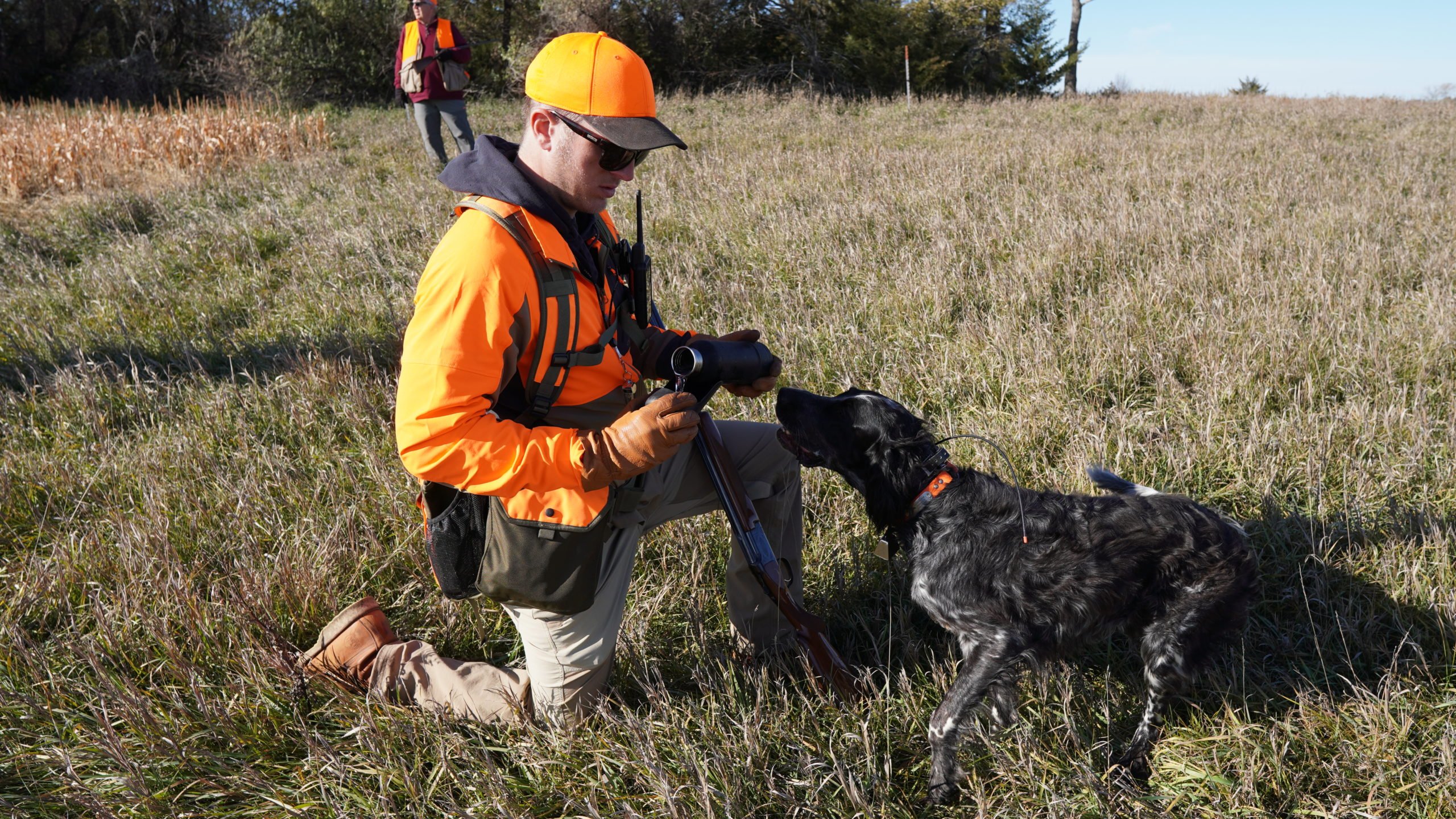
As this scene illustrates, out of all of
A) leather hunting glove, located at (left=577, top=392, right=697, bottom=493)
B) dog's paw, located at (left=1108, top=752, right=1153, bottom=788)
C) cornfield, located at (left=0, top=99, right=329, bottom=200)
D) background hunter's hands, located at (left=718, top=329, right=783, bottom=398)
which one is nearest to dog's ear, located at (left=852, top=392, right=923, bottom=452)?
background hunter's hands, located at (left=718, top=329, right=783, bottom=398)

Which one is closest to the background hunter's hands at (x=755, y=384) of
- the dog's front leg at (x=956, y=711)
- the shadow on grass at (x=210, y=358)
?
the dog's front leg at (x=956, y=711)

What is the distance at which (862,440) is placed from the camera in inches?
110

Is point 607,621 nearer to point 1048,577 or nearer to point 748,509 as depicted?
point 748,509

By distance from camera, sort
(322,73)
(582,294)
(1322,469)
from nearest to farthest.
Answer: (582,294) < (1322,469) < (322,73)

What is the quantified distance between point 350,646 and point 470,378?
1348 millimetres

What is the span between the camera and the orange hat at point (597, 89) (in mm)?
2172

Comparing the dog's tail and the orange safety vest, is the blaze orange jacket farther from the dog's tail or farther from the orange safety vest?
the orange safety vest

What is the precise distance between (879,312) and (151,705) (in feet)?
13.9

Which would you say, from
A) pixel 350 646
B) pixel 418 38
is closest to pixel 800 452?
pixel 350 646

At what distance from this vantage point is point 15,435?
4477mm

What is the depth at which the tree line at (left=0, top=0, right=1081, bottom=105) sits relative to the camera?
67.7ft

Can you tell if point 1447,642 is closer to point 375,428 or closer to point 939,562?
point 939,562

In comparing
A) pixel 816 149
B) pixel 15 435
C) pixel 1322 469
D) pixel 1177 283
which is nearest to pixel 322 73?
pixel 816 149

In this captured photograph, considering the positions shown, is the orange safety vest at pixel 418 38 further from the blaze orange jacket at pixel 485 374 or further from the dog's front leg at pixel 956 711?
the dog's front leg at pixel 956 711
